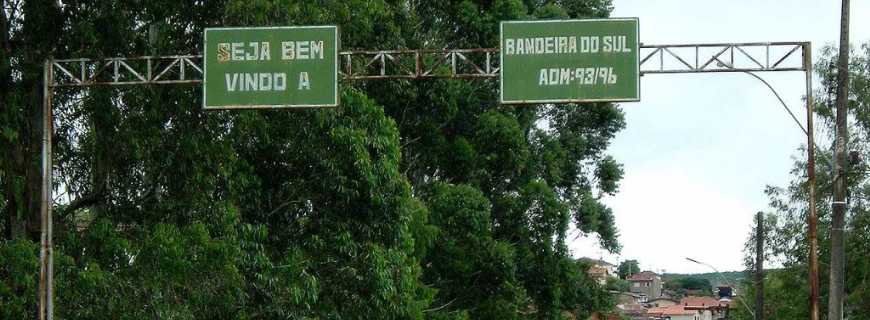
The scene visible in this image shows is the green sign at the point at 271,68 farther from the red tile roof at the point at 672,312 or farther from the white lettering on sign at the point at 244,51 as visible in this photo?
the red tile roof at the point at 672,312

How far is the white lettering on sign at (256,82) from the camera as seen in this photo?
19312 millimetres

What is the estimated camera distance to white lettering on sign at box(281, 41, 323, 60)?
1938cm

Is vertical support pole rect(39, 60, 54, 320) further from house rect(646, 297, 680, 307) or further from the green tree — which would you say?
house rect(646, 297, 680, 307)

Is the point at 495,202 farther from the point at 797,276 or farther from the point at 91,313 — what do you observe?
the point at 91,313

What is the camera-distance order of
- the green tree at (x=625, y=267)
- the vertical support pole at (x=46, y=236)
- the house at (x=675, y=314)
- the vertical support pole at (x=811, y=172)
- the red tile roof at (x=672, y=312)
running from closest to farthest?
the vertical support pole at (x=811, y=172)
the vertical support pole at (x=46, y=236)
the green tree at (x=625, y=267)
the house at (x=675, y=314)
the red tile roof at (x=672, y=312)

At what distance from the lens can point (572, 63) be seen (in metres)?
18.7

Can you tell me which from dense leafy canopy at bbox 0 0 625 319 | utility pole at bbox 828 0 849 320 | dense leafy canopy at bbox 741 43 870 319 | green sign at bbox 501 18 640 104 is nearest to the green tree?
dense leafy canopy at bbox 741 43 870 319

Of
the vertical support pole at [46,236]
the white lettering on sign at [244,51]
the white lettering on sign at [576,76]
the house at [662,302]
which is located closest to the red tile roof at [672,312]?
the house at [662,302]

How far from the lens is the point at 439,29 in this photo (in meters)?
36.4

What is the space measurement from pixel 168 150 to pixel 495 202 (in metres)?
15.4

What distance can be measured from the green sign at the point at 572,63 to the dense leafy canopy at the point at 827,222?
1200 cm

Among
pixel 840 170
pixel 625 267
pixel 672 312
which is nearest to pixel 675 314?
pixel 672 312

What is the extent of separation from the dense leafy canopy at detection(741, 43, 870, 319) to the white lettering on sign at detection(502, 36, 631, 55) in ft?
39.5

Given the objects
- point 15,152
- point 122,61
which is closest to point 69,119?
point 15,152
